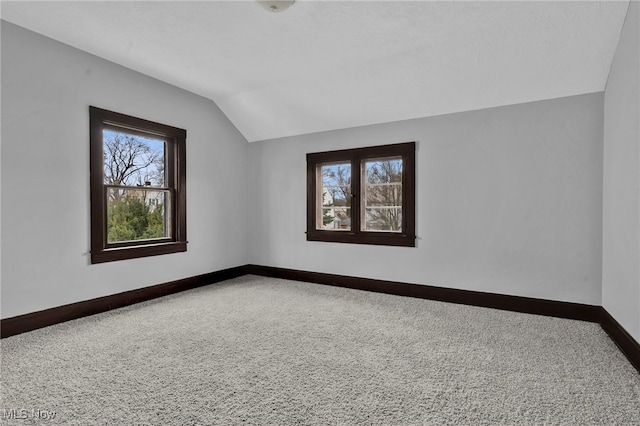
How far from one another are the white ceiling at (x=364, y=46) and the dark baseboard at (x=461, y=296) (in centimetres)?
204

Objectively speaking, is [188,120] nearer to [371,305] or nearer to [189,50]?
[189,50]

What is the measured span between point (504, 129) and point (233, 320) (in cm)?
337

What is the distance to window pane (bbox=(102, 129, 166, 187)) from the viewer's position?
3.69 meters

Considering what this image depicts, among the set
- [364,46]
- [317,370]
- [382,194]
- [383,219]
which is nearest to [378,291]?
[383,219]

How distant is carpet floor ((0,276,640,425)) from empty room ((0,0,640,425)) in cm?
2

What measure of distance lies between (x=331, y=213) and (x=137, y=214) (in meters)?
2.47

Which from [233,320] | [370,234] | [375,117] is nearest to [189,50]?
[375,117]

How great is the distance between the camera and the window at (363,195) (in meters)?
4.20

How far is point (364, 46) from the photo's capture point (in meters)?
3.14

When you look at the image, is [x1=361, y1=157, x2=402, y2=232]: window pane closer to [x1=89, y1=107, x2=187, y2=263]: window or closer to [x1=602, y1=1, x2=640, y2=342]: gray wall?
[x1=602, y1=1, x2=640, y2=342]: gray wall

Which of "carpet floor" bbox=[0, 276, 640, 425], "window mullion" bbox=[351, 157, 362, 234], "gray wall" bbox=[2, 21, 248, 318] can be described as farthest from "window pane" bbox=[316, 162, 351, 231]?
"gray wall" bbox=[2, 21, 248, 318]

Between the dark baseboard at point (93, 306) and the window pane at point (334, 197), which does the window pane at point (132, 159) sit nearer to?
the dark baseboard at point (93, 306)

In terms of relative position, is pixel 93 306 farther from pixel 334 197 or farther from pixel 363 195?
pixel 363 195

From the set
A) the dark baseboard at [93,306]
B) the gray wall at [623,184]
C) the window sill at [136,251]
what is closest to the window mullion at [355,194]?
the dark baseboard at [93,306]
